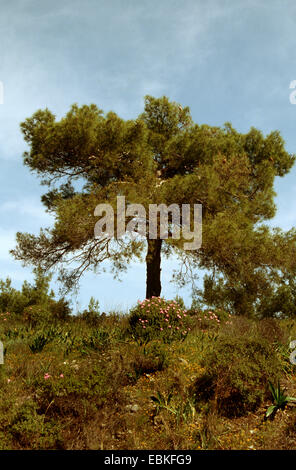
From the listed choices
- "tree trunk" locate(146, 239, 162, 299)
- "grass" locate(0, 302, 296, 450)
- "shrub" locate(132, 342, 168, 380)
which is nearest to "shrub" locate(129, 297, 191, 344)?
"grass" locate(0, 302, 296, 450)

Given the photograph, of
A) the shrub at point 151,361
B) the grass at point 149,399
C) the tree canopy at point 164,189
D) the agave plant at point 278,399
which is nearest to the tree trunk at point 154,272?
the tree canopy at point 164,189

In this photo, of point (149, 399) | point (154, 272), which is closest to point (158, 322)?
point (149, 399)

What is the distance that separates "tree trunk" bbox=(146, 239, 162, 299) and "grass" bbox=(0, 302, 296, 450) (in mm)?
6356

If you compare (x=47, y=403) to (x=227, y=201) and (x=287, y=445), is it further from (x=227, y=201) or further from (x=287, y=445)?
(x=227, y=201)

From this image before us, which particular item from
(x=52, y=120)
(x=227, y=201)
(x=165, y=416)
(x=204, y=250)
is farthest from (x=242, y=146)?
(x=165, y=416)

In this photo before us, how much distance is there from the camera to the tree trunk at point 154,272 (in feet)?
49.1

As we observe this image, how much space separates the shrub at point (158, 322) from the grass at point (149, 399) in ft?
2.62

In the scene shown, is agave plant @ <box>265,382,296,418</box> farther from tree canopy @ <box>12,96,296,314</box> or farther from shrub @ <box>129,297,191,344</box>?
tree canopy @ <box>12,96,296,314</box>

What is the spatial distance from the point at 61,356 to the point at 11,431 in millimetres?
2835

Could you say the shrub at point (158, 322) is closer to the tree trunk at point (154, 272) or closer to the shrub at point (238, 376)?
the shrub at point (238, 376)

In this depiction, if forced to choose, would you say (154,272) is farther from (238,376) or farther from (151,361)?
(238,376)

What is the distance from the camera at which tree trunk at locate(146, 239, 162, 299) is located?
14977 mm

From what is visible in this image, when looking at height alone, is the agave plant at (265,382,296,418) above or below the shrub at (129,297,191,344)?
below

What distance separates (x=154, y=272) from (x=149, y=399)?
341 inches
